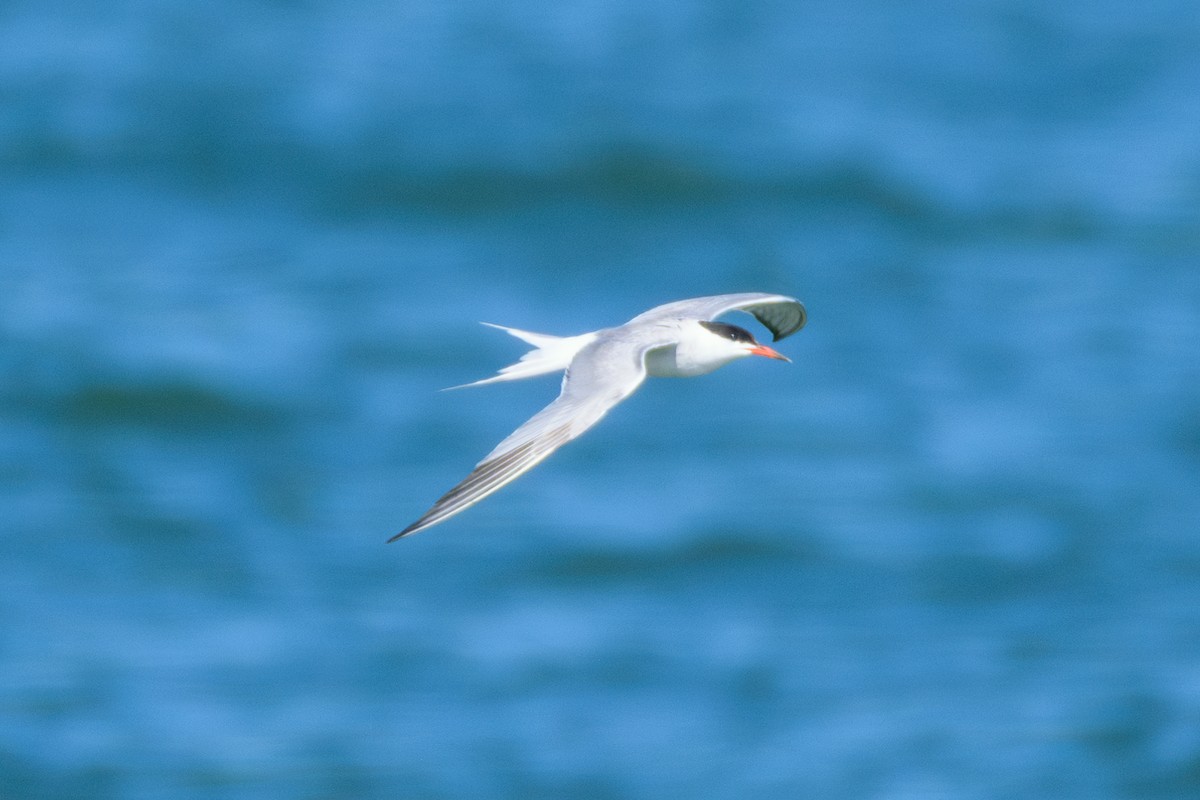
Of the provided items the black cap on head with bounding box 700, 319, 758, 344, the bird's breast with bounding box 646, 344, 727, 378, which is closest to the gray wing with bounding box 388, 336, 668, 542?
the bird's breast with bounding box 646, 344, 727, 378

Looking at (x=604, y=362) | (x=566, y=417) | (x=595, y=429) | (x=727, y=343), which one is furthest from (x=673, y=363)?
(x=595, y=429)

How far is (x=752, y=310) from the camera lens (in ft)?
23.4

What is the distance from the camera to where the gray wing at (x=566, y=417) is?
5090 millimetres

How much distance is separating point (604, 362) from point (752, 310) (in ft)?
4.14

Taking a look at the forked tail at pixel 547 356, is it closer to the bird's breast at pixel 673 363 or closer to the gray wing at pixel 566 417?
the gray wing at pixel 566 417

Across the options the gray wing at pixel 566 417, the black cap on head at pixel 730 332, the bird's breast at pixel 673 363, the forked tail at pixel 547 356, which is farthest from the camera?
the black cap on head at pixel 730 332

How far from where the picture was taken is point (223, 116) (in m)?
22.3

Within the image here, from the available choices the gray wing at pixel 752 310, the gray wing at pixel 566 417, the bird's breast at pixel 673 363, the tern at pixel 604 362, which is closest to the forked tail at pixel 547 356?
the tern at pixel 604 362

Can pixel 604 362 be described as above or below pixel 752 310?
below

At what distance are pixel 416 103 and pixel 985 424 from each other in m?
7.80

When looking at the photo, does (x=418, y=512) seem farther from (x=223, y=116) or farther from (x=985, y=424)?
(x=223, y=116)

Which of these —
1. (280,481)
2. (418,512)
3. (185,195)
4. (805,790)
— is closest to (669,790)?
(805,790)

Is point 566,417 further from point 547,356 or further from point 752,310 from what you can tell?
point 752,310

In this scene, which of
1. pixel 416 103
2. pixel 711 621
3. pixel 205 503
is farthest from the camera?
pixel 416 103
